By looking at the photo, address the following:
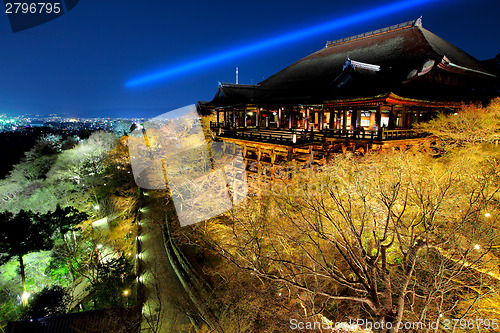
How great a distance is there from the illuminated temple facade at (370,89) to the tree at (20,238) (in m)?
14.7

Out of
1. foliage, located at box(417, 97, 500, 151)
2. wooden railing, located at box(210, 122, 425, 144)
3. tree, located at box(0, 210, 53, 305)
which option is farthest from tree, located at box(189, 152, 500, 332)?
tree, located at box(0, 210, 53, 305)

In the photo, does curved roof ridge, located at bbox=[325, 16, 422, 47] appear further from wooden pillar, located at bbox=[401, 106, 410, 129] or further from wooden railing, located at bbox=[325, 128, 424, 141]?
wooden railing, located at bbox=[325, 128, 424, 141]

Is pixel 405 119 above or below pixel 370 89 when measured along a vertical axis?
below

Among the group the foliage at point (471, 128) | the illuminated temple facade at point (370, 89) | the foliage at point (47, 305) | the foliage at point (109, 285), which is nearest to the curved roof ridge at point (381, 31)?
the illuminated temple facade at point (370, 89)

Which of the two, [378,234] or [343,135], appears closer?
[378,234]

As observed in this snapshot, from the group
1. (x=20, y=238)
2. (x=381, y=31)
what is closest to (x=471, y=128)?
(x=381, y=31)

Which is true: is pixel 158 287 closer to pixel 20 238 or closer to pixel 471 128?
pixel 20 238

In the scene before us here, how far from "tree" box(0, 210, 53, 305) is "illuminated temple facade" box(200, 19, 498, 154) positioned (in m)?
14.7

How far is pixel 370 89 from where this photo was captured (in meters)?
14.9

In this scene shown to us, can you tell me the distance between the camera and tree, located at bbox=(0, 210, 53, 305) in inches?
573

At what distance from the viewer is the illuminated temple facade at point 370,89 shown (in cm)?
1549

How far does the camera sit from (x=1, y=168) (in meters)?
34.9

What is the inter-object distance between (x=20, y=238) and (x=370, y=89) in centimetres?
2341

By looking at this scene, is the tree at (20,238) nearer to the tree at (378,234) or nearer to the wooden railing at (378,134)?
the tree at (378,234)
